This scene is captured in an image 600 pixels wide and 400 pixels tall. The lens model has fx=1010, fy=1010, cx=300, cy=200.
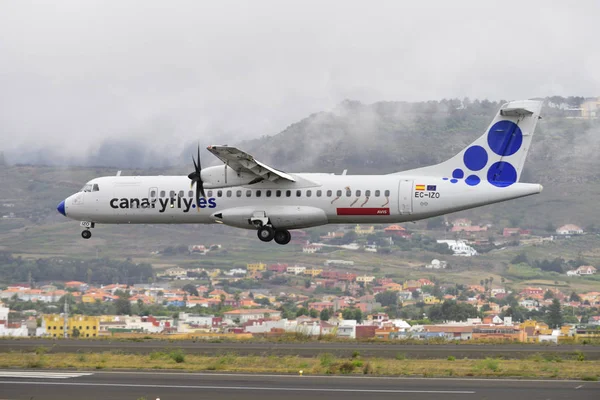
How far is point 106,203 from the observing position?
52.6 meters

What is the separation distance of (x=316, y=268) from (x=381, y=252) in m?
13.8

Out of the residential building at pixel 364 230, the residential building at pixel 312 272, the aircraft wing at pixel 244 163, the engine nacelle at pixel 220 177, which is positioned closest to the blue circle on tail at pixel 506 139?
the aircraft wing at pixel 244 163

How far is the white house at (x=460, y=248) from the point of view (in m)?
144

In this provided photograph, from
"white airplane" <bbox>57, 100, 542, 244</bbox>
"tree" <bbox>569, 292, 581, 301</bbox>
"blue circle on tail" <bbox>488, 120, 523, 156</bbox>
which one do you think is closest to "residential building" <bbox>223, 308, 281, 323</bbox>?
"white airplane" <bbox>57, 100, 542, 244</bbox>

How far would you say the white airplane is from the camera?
1864 inches

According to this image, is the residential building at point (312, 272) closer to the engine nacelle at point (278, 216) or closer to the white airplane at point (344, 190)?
the white airplane at point (344, 190)

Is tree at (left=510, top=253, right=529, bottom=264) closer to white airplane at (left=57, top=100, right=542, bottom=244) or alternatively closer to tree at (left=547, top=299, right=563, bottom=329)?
tree at (left=547, top=299, right=563, bottom=329)

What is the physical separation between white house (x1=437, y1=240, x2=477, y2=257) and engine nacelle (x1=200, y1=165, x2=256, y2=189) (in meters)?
99.0

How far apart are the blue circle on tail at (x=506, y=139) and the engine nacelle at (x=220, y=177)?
12.2 m

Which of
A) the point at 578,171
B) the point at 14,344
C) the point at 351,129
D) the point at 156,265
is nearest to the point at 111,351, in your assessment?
the point at 14,344

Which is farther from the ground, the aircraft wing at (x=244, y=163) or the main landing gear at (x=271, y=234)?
the aircraft wing at (x=244, y=163)

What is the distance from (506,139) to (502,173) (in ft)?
5.52

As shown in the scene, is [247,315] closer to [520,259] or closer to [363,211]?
[363,211]

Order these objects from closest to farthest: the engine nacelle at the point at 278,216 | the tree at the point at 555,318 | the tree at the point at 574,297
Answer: the engine nacelle at the point at 278,216 → the tree at the point at 555,318 → the tree at the point at 574,297
